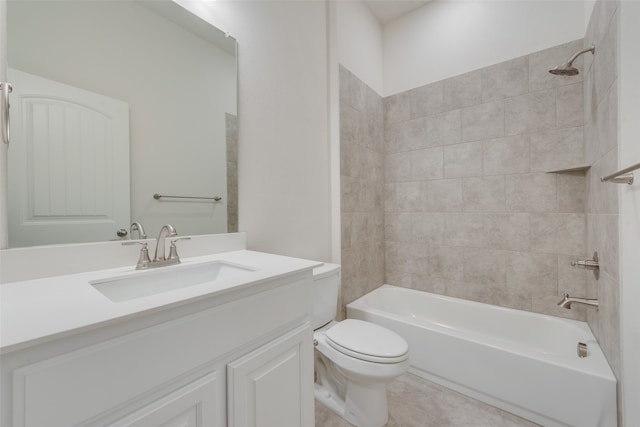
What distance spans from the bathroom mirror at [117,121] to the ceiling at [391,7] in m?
1.61

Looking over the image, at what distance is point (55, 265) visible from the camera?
85cm

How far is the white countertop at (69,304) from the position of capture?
1.48 ft

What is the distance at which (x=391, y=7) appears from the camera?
234cm

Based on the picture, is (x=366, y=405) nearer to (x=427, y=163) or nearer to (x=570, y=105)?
(x=427, y=163)

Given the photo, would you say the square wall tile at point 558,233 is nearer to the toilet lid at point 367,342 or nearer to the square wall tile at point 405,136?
the square wall tile at point 405,136

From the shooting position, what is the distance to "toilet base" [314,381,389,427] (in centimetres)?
134

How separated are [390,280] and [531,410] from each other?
1290mm

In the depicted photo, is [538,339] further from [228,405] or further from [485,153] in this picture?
[228,405]

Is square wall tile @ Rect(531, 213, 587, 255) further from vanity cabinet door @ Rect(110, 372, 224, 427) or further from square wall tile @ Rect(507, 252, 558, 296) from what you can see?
Answer: vanity cabinet door @ Rect(110, 372, 224, 427)

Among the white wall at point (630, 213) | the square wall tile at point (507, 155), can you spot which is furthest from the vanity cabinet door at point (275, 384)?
the square wall tile at point (507, 155)

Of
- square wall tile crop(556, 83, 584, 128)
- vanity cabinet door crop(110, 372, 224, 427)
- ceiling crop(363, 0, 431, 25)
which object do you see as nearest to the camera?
vanity cabinet door crop(110, 372, 224, 427)

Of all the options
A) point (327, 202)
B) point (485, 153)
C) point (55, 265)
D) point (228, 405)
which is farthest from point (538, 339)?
point (55, 265)

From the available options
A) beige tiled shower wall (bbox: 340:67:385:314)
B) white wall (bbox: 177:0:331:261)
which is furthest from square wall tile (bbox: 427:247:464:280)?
white wall (bbox: 177:0:331:261)

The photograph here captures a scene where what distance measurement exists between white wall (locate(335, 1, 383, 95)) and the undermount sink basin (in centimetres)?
176
